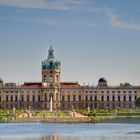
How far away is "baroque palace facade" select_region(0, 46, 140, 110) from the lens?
177375mm

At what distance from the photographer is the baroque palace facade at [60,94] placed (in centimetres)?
17738

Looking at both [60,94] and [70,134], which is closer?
[70,134]

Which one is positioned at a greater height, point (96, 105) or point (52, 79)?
point (52, 79)

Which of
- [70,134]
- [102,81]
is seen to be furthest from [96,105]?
[70,134]

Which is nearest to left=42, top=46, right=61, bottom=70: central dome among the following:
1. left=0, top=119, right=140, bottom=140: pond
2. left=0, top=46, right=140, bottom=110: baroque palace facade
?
left=0, top=46, right=140, bottom=110: baroque palace facade

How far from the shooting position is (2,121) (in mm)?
112562

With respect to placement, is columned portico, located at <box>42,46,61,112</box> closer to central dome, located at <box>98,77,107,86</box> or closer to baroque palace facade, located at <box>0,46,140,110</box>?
baroque palace facade, located at <box>0,46,140,110</box>

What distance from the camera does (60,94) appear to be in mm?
178375

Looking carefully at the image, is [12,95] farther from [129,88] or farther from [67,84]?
[129,88]

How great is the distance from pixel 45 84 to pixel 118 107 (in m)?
15.3

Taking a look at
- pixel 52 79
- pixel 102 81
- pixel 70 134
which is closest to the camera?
pixel 70 134

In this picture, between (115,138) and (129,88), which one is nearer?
(115,138)

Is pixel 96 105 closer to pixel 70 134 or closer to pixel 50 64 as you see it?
pixel 50 64

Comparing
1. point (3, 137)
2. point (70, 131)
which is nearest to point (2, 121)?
point (70, 131)
